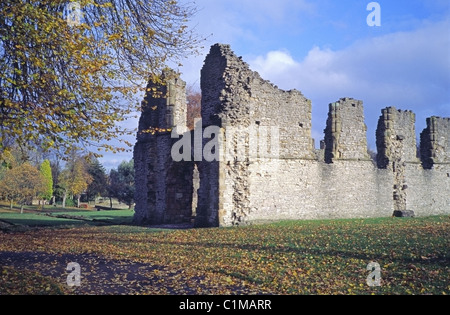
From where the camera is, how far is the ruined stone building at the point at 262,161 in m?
19.0

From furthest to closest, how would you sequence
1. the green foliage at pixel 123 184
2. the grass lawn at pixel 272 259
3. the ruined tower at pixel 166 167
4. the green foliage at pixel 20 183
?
the green foliage at pixel 123 184 < the green foliage at pixel 20 183 < the ruined tower at pixel 166 167 < the grass lawn at pixel 272 259

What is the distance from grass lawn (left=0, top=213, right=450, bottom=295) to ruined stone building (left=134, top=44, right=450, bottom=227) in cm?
487

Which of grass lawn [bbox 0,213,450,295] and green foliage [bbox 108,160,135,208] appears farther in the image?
green foliage [bbox 108,160,135,208]

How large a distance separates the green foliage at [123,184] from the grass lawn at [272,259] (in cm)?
3680

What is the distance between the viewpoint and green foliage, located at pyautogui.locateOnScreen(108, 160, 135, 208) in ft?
169

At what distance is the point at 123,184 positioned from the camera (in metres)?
54.7

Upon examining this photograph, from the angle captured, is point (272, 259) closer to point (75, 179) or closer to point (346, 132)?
point (346, 132)

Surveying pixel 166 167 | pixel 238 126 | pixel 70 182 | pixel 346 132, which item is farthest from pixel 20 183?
pixel 346 132

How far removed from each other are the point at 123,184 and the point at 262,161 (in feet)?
123

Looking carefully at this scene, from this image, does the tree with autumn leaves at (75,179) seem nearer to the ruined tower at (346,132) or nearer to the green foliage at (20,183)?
the green foliage at (20,183)

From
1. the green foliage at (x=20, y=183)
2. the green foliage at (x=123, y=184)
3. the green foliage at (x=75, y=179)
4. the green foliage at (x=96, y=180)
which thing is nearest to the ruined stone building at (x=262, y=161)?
the green foliage at (x=20, y=183)

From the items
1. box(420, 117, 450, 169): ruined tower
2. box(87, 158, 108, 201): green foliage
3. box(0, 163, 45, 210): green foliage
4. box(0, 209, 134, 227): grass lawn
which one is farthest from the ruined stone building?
box(87, 158, 108, 201): green foliage

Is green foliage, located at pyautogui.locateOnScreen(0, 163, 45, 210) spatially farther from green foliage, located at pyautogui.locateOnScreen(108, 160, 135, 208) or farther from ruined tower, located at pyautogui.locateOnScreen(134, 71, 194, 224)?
ruined tower, located at pyautogui.locateOnScreen(134, 71, 194, 224)

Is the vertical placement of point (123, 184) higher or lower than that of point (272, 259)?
higher
